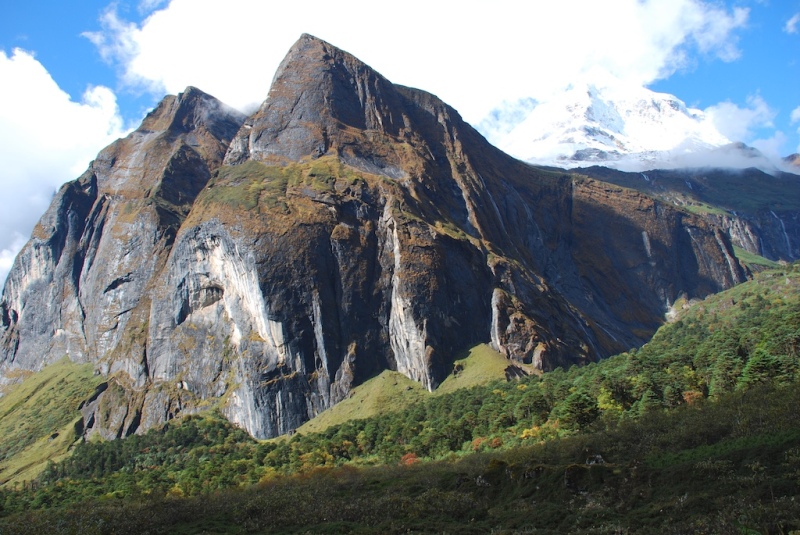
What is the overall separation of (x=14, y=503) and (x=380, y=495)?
85.7 metres

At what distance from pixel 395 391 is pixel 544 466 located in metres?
117

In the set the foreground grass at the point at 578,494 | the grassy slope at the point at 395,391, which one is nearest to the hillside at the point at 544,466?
the foreground grass at the point at 578,494

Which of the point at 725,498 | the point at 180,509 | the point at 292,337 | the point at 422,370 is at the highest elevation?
the point at 292,337

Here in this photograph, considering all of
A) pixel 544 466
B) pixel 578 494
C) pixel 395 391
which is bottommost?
pixel 578 494

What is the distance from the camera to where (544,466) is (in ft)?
249

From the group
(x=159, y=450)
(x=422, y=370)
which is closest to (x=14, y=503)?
(x=159, y=450)

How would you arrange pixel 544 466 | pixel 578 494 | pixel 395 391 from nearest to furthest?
1. pixel 578 494
2. pixel 544 466
3. pixel 395 391

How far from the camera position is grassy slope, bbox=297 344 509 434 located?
183m

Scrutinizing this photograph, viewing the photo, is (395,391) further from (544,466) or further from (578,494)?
(578,494)

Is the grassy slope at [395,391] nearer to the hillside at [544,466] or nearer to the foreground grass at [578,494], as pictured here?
the hillside at [544,466]

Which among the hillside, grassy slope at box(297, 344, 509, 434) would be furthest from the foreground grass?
grassy slope at box(297, 344, 509, 434)

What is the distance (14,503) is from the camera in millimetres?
129750

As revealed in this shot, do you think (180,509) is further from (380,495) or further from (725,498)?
(725,498)

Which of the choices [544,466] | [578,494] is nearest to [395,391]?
[544,466]
